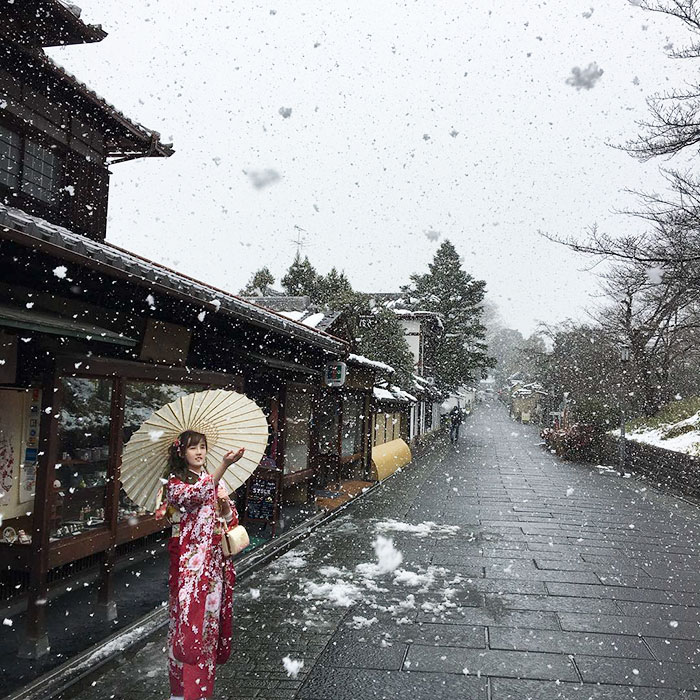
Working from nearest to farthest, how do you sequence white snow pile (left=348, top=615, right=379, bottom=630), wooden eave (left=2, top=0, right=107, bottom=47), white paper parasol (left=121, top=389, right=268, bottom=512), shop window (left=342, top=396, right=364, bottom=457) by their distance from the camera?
white paper parasol (left=121, top=389, right=268, bottom=512) < white snow pile (left=348, top=615, right=379, bottom=630) < wooden eave (left=2, top=0, right=107, bottom=47) < shop window (left=342, top=396, right=364, bottom=457)

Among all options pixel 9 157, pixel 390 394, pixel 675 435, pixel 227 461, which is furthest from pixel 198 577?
pixel 675 435

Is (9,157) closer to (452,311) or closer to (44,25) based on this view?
(44,25)

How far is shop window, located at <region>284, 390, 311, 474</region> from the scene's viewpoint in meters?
13.5

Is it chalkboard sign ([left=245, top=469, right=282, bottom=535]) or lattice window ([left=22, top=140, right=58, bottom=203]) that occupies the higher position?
lattice window ([left=22, top=140, right=58, bottom=203])

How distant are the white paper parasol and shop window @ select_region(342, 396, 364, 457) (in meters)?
14.0

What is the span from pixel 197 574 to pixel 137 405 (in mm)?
4713

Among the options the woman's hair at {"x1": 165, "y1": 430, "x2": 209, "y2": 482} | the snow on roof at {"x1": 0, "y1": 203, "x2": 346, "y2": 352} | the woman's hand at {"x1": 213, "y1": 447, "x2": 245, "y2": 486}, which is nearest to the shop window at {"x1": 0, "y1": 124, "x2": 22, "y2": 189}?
the snow on roof at {"x1": 0, "y1": 203, "x2": 346, "y2": 352}

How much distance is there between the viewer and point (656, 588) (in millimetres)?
8148

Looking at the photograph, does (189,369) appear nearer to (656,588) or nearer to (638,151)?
(656,588)

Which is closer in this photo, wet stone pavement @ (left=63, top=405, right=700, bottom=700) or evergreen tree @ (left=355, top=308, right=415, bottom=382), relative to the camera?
wet stone pavement @ (left=63, top=405, right=700, bottom=700)

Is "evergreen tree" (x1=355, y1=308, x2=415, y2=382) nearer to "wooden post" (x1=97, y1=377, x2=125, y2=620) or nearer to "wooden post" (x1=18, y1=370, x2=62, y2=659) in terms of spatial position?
"wooden post" (x1=97, y1=377, x2=125, y2=620)

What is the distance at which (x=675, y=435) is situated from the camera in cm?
2306

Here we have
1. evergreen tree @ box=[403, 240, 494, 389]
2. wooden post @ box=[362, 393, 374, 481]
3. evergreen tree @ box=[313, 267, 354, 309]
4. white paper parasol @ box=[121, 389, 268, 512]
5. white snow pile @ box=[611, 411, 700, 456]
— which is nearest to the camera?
white paper parasol @ box=[121, 389, 268, 512]

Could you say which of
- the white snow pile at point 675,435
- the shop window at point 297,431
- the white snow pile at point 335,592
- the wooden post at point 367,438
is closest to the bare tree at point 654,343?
the white snow pile at point 675,435
